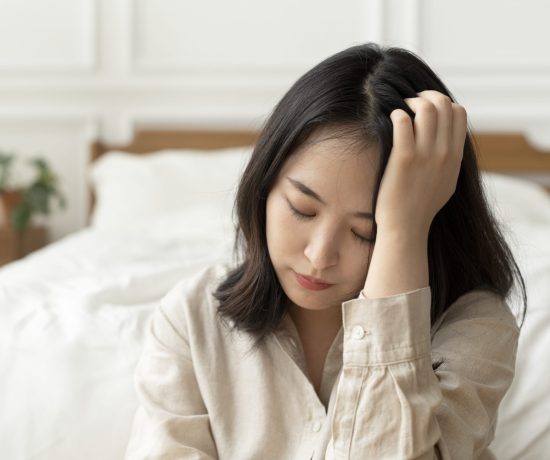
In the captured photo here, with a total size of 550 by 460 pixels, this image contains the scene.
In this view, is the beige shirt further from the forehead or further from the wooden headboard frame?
the wooden headboard frame

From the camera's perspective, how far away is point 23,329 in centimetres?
150

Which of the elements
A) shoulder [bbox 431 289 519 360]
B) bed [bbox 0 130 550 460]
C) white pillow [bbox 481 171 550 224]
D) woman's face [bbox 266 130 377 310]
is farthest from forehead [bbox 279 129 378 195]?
white pillow [bbox 481 171 550 224]

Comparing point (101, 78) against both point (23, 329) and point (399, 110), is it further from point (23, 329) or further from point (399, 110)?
point (399, 110)

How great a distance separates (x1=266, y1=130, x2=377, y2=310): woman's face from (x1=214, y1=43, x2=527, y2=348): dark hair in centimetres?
2

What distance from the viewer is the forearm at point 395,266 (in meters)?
0.95

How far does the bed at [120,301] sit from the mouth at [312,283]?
0.38 metres

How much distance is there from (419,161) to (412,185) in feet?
0.09

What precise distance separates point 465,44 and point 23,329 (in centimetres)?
237

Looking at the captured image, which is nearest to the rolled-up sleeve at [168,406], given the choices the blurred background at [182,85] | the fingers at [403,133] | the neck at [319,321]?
the neck at [319,321]

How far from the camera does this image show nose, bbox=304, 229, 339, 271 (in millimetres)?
977

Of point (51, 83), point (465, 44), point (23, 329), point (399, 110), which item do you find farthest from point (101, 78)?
point (399, 110)

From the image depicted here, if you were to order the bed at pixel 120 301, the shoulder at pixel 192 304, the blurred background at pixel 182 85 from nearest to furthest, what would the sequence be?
the shoulder at pixel 192 304 → the bed at pixel 120 301 → the blurred background at pixel 182 85

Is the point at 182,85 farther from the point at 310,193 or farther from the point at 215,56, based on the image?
the point at 310,193

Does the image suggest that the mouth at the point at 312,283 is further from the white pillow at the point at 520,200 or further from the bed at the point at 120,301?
the white pillow at the point at 520,200
